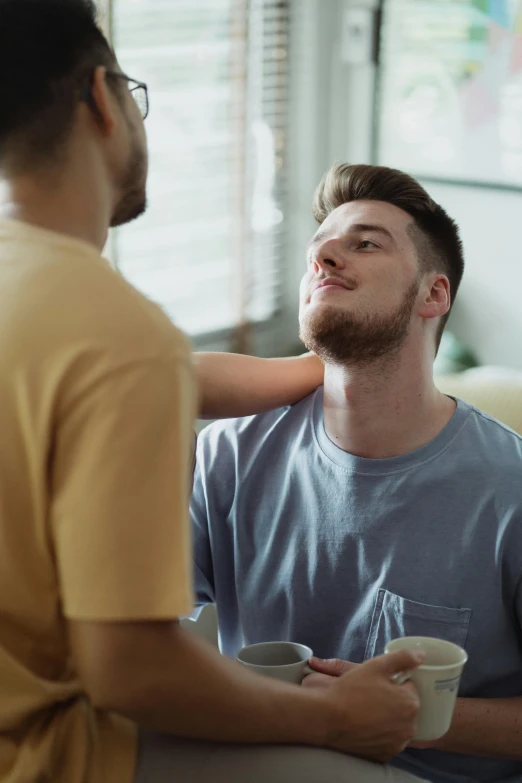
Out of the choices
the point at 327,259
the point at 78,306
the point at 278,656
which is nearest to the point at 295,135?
the point at 327,259

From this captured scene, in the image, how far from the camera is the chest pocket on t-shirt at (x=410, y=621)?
1.45 m

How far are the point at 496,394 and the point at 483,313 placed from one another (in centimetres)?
131

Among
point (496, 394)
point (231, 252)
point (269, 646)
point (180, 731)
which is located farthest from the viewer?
point (231, 252)

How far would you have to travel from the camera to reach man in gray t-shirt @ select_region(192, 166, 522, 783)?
1.45m

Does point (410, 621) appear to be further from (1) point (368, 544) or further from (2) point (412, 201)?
(2) point (412, 201)

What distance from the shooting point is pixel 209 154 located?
3180 mm

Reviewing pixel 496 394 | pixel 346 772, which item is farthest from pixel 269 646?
pixel 496 394

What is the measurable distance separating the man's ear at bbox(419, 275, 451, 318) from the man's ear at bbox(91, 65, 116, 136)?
76 centimetres

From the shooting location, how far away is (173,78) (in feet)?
9.91

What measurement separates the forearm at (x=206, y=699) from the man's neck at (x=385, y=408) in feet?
1.94

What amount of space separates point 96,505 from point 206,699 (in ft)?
0.75

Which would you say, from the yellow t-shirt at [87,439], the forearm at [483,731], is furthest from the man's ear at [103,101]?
the forearm at [483,731]

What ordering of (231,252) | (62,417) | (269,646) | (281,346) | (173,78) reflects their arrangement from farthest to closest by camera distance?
(281,346), (231,252), (173,78), (269,646), (62,417)

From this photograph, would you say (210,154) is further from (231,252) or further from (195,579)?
(195,579)
